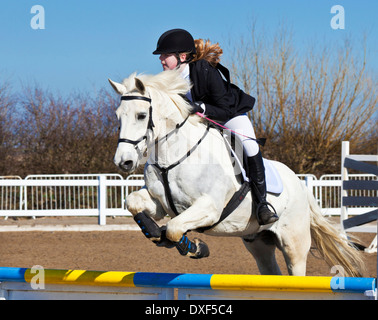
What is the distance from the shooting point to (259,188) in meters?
3.63

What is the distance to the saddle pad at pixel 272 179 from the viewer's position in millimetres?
3777

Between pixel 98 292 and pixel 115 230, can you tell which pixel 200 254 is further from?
pixel 115 230

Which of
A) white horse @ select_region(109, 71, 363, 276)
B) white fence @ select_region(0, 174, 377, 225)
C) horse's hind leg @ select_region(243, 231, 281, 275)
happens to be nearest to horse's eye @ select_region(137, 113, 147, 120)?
white horse @ select_region(109, 71, 363, 276)

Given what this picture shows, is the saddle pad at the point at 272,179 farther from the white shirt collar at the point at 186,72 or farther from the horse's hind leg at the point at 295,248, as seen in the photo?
the white shirt collar at the point at 186,72

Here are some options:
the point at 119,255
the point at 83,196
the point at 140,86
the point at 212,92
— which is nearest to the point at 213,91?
the point at 212,92

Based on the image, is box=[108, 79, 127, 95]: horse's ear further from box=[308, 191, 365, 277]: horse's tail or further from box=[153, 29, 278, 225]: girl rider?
box=[308, 191, 365, 277]: horse's tail

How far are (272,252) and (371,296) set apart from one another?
56.8 inches

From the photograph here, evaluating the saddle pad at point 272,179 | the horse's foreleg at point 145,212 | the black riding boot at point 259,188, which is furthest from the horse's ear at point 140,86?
the saddle pad at point 272,179

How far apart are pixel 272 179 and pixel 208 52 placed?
3.09ft

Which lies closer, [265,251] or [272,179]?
[272,179]

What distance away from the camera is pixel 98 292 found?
126 inches

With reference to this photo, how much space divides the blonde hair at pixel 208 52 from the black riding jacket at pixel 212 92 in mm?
73

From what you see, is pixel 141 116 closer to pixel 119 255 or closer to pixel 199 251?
pixel 199 251
